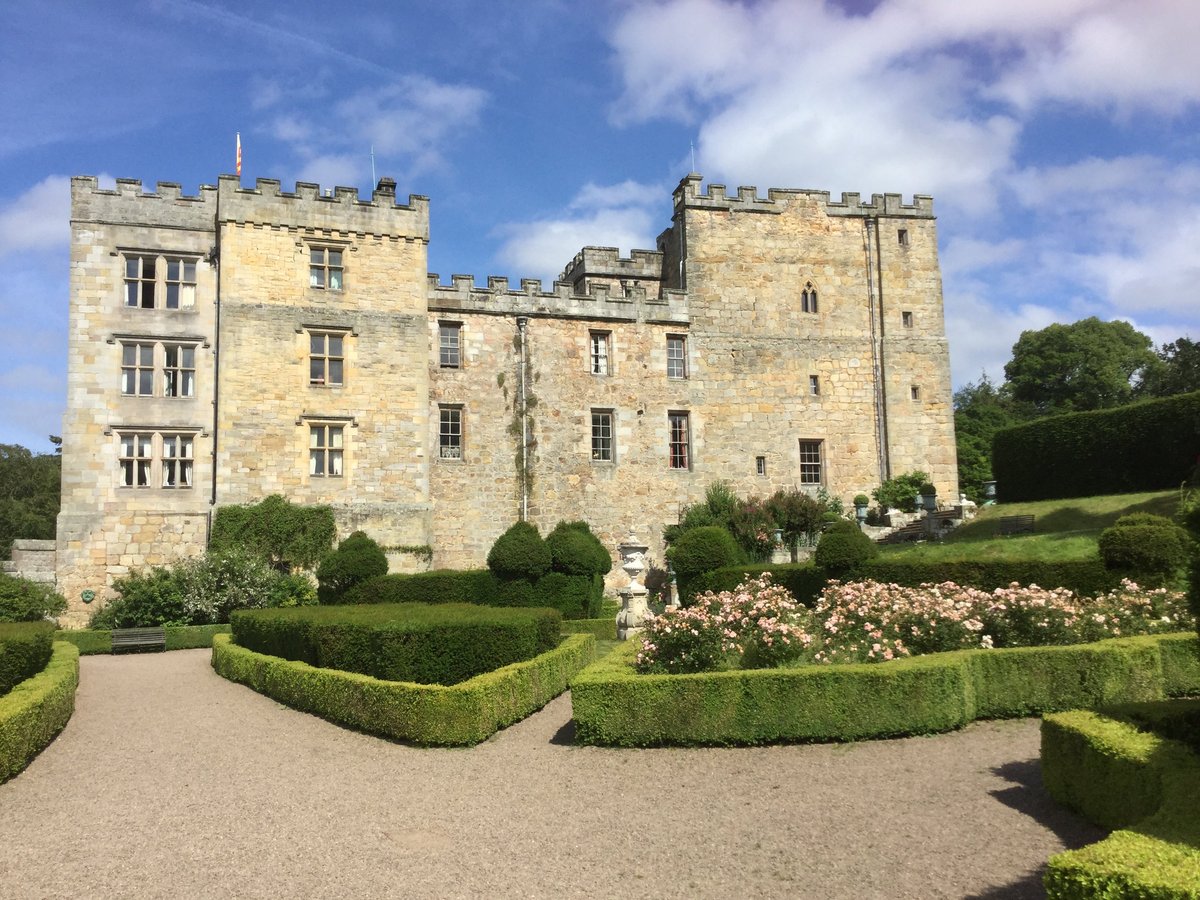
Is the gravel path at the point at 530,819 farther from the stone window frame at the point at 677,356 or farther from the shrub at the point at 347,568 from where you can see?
the stone window frame at the point at 677,356

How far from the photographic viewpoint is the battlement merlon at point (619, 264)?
32469 mm

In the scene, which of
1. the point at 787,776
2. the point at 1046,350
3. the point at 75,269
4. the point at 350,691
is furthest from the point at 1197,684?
the point at 1046,350

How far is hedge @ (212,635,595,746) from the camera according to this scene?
1075cm

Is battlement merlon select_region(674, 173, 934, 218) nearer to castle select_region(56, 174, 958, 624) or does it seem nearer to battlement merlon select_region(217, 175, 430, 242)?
castle select_region(56, 174, 958, 624)

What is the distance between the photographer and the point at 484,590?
22516mm

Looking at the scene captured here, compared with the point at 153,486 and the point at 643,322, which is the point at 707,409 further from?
the point at 153,486

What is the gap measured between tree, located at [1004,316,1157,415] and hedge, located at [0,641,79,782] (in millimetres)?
48884

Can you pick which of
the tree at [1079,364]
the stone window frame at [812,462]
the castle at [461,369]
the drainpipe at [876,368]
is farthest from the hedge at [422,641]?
the tree at [1079,364]

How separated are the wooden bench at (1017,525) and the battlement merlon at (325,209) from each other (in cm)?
1768

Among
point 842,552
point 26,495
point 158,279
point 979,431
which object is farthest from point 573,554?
point 26,495

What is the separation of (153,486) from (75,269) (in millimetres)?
5957

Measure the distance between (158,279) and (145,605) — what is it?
8.67 m

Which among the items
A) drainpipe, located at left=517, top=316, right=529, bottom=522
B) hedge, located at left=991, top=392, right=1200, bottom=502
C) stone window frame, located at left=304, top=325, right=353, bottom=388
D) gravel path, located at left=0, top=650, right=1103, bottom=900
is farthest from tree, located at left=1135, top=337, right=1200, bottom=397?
gravel path, located at left=0, top=650, right=1103, bottom=900

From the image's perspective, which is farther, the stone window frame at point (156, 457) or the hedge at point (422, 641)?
the stone window frame at point (156, 457)
